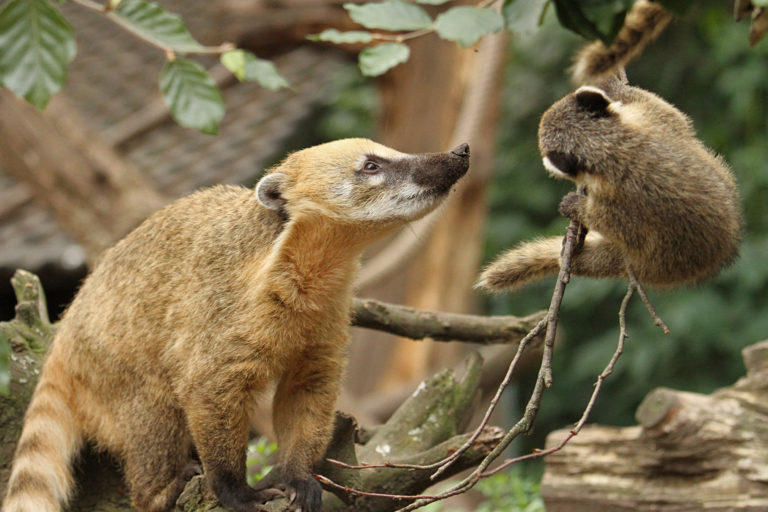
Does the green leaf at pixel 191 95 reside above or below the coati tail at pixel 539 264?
above

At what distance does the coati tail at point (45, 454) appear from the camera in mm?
3014

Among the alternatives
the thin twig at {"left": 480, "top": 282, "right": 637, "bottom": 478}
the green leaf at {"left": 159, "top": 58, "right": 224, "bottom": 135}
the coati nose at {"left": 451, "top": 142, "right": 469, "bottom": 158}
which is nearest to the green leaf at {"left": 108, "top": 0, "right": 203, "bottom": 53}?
the green leaf at {"left": 159, "top": 58, "right": 224, "bottom": 135}

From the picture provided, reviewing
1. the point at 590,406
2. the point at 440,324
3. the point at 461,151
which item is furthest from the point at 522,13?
the point at 440,324

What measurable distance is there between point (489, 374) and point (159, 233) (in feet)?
11.6

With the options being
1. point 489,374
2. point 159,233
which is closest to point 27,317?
point 159,233

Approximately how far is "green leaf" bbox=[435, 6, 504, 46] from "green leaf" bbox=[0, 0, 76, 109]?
3.30 ft

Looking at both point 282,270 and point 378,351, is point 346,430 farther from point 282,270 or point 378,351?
point 378,351

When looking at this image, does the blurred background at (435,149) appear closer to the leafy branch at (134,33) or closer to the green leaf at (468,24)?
the leafy branch at (134,33)

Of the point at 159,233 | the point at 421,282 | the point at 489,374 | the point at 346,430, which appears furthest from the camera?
the point at 421,282

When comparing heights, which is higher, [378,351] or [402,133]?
[402,133]

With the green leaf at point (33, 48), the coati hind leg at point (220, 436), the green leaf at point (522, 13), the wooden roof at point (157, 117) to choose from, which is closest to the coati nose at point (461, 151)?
the green leaf at point (522, 13)

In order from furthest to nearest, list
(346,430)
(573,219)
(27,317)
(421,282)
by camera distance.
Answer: (421,282)
(27,317)
(346,430)
(573,219)

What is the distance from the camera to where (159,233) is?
345 centimetres

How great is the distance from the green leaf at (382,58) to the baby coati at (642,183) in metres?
0.51
